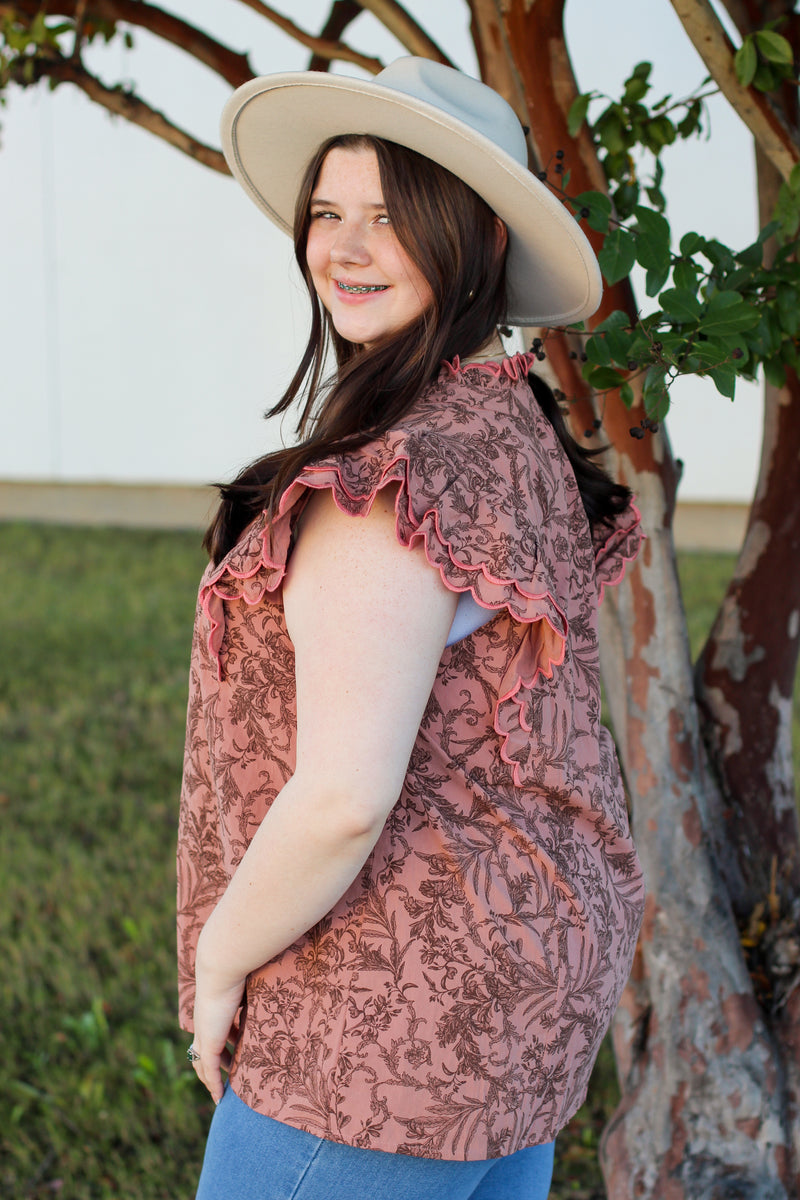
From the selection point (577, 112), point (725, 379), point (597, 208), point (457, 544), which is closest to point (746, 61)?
point (577, 112)

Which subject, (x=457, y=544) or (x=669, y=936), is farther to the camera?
(x=669, y=936)

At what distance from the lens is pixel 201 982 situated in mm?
1133

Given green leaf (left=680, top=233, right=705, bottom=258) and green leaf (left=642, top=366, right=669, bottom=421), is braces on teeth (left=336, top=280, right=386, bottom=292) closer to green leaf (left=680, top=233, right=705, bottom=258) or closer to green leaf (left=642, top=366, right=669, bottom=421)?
green leaf (left=642, top=366, right=669, bottom=421)

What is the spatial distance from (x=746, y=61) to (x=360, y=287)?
2.79ft

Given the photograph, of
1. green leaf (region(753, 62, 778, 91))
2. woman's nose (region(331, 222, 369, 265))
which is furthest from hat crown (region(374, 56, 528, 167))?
green leaf (region(753, 62, 778, 91))

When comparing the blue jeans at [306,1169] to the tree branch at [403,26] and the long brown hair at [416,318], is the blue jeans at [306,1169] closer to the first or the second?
the long brown hair at [416,318]

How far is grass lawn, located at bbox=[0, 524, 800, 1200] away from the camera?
2520 millimetres

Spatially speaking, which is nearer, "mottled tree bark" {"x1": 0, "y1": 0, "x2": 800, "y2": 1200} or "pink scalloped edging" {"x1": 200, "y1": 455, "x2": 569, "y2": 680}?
"pink scalloped edging" {"x1": 200, "y1": 455, "x2": 569, "y2": 680}

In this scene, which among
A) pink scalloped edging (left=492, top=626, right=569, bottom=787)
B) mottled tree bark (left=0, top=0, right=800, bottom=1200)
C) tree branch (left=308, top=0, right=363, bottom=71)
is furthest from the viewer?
tree branch (left=308, top=0, right=363, bottom=71)

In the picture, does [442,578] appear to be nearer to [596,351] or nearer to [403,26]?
[596,351]

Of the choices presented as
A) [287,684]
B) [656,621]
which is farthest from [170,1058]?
[287,684]

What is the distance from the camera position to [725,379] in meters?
1.30

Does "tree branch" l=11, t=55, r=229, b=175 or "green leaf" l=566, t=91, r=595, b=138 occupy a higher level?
"tree branch" l=11, t=55, r=229, b=175

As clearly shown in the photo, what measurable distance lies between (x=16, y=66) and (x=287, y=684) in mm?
2248
